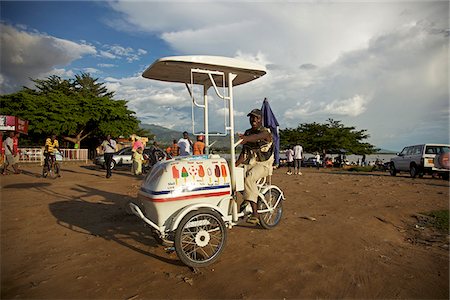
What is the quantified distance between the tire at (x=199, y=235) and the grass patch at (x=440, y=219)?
15.3 ft

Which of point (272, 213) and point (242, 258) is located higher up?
point (272, 213)

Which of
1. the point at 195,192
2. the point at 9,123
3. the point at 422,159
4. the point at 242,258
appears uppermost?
the point at 9,123

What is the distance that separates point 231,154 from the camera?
480cm

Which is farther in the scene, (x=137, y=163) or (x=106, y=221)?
(x=137, y=163)

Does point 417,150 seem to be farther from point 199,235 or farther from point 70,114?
point 70,114

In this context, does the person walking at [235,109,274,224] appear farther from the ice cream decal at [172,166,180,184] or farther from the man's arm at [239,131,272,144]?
the ice cream decal at [172,166,180,184]

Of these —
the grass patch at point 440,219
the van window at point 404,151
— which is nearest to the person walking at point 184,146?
the grass patch at point 440,219

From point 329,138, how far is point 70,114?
3346 cm

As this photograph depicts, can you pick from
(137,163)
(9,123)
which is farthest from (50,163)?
(9,123)

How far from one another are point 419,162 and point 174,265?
16579mm

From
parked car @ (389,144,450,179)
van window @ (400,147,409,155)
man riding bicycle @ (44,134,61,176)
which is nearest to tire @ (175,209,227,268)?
man riding bicycle @ (44,134,61,176)

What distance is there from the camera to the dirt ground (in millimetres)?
3346

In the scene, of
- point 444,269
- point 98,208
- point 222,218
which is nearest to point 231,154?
point 222,218

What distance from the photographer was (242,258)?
13.8 feet
